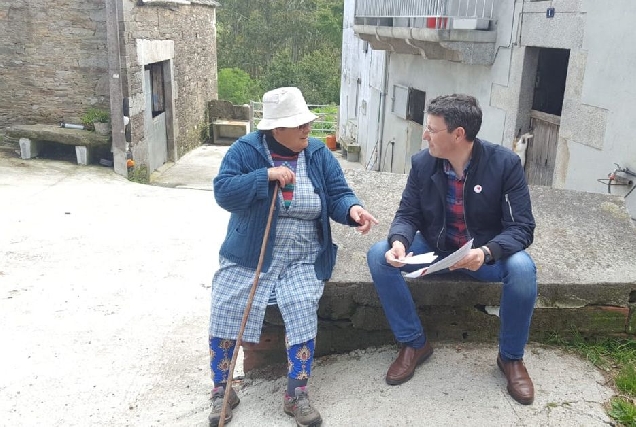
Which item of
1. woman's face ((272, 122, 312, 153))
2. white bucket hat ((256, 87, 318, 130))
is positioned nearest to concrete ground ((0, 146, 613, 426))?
woman's face ((272, 122, 312, 153))

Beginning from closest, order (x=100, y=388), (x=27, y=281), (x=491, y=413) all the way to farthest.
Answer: (x=491, y=413)
(x=100, y=388)
(x=27, y=281)

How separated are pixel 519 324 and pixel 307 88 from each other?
984 inches

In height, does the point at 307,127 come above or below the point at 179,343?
above

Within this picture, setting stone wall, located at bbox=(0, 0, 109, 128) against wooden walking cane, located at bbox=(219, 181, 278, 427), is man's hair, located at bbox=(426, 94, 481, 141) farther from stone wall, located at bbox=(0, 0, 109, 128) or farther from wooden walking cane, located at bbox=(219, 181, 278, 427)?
stone wall, located at bbox=(0, 0, 109, 128)

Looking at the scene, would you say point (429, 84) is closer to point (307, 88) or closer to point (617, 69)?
point (617, 69)

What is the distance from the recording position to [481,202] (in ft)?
8.90

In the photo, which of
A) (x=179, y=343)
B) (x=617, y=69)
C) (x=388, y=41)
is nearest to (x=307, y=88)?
(x=388, y=41)

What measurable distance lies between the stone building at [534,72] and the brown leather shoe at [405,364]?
3.45 metres

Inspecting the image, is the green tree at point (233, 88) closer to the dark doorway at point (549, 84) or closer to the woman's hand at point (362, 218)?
the dark doorway at point (549, 84)

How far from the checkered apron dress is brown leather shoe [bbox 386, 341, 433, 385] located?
40cm

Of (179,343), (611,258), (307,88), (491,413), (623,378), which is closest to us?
(491,413)

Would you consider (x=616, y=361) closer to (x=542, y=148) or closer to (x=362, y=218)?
(x=362, y=218)

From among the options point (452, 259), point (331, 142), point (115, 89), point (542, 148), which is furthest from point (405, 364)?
point (331, 142)

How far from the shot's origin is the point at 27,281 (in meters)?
5.08
